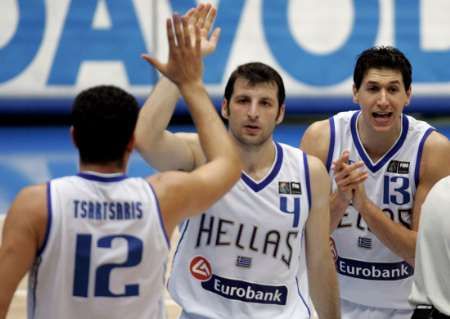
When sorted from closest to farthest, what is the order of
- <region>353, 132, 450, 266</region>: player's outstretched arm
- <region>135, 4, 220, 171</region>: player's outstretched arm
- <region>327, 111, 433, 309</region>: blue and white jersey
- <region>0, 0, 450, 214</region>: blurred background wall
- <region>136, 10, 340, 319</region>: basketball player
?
<region>135, 4, 220, 171</region>: player's outstretched arm → <region>136, 10, 340, 319</region>: basketball player → <region>353, 132, 450, 266</region>: player's outstretched arm → <region>327, 111, 433, 309</region>: blue and white jersey → <region>0, 0, 450, 214</region>: blurred background wall

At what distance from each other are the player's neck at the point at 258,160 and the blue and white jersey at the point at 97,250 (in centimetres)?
139

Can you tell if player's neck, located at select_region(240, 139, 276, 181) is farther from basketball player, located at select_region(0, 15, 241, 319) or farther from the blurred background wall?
the blurred background wall

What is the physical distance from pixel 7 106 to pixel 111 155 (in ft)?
36.1

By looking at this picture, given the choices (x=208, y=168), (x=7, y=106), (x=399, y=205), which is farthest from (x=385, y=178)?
(x=7, y=106)

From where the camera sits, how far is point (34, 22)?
13.9 m

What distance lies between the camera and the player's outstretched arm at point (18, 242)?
3482 millimetres

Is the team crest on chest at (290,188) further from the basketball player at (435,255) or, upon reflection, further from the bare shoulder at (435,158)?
the bare shoulder at (435,158)

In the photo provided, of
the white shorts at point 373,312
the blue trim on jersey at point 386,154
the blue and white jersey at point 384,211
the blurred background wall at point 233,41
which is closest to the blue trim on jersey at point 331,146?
the blue and white jersey at point 384,211

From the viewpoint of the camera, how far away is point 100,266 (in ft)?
11.9

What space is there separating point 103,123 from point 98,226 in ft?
1.15

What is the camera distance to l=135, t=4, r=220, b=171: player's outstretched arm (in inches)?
184

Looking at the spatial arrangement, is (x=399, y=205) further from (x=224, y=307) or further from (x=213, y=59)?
(x=213, y=59)

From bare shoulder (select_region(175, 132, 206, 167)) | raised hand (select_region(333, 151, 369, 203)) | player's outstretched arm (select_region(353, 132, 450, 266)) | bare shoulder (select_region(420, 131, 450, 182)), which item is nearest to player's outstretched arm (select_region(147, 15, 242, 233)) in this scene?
bare shoulder (select_region(175, 132, 206, 167))

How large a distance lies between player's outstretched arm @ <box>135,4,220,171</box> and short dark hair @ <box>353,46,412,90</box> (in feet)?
4.07
